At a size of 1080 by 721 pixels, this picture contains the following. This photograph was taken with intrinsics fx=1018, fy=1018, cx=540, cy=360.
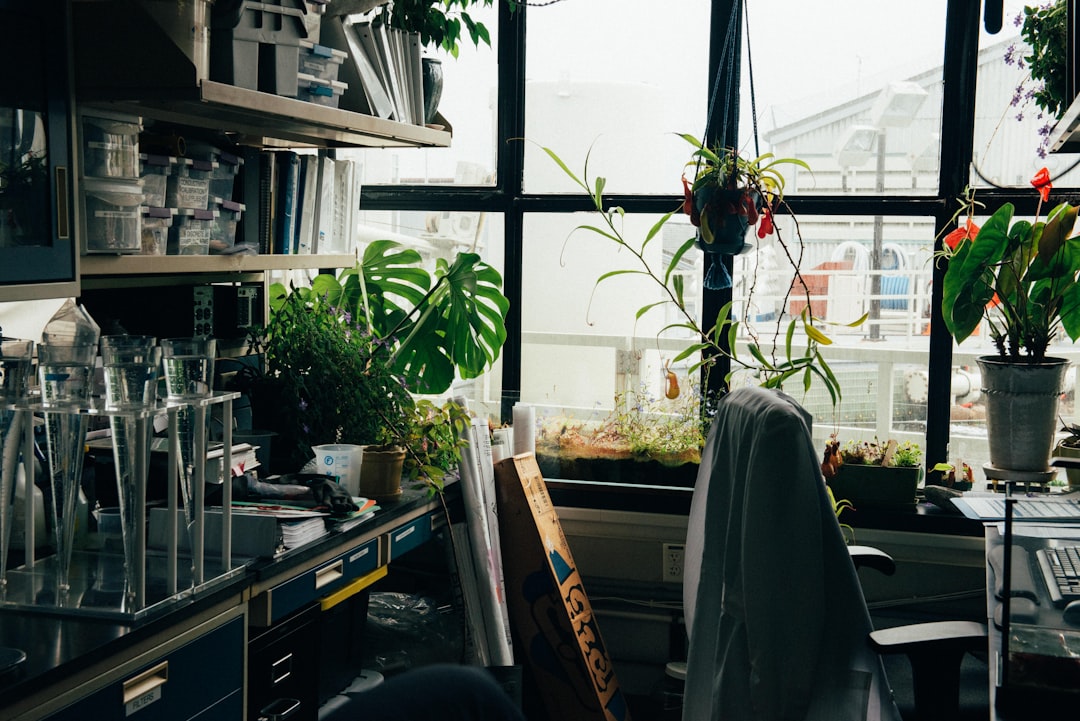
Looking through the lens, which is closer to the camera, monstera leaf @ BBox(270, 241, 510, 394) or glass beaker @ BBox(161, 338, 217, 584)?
glass beaker @ BBox(161, 338, 217, 584)

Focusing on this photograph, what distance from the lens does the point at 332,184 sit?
307 cm

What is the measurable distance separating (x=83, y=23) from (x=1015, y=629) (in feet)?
6.55

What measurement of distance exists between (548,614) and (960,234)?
1601 millimetres

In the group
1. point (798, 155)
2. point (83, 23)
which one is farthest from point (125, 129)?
point (798, 155)

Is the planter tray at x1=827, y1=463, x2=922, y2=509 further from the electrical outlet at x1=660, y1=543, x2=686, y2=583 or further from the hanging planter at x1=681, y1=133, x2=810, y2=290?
the hanging planter at x1=681, y1=133, x2=810, y2=290

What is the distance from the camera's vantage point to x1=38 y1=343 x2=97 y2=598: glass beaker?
5.77 feet

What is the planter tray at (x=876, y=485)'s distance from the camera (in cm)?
309

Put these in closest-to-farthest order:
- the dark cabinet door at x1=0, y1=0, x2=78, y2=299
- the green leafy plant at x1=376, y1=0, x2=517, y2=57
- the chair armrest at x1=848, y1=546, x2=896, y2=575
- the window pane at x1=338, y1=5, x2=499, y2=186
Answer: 1. the dark cabinet door at x1=0, y1=0, x2=78, y2=299
2. the chair armrest at x1=848, y1=546, x2=896, y2=575
3. the green leafy plant at x1=376, y1=0, x2=517, y2=57
4. the window pane at x1=338, y1=5, x2=499, y2=186

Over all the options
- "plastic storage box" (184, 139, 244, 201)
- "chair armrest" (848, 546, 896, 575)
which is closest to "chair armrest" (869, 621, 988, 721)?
"chair armrest" (848, 546, 896, 575)

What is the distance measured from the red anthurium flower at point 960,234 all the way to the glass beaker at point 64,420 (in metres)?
2.28

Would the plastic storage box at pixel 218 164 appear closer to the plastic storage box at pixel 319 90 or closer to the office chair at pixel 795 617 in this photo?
the plastic storage box at pixel 319 90

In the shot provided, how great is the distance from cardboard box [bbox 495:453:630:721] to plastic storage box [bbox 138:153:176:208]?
126 cm

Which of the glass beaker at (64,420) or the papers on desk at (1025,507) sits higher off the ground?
the glass beaker at (64,420)

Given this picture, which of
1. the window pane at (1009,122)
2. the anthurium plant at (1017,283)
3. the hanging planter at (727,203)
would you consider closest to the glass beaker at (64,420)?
the hanging planter at (727,203)
